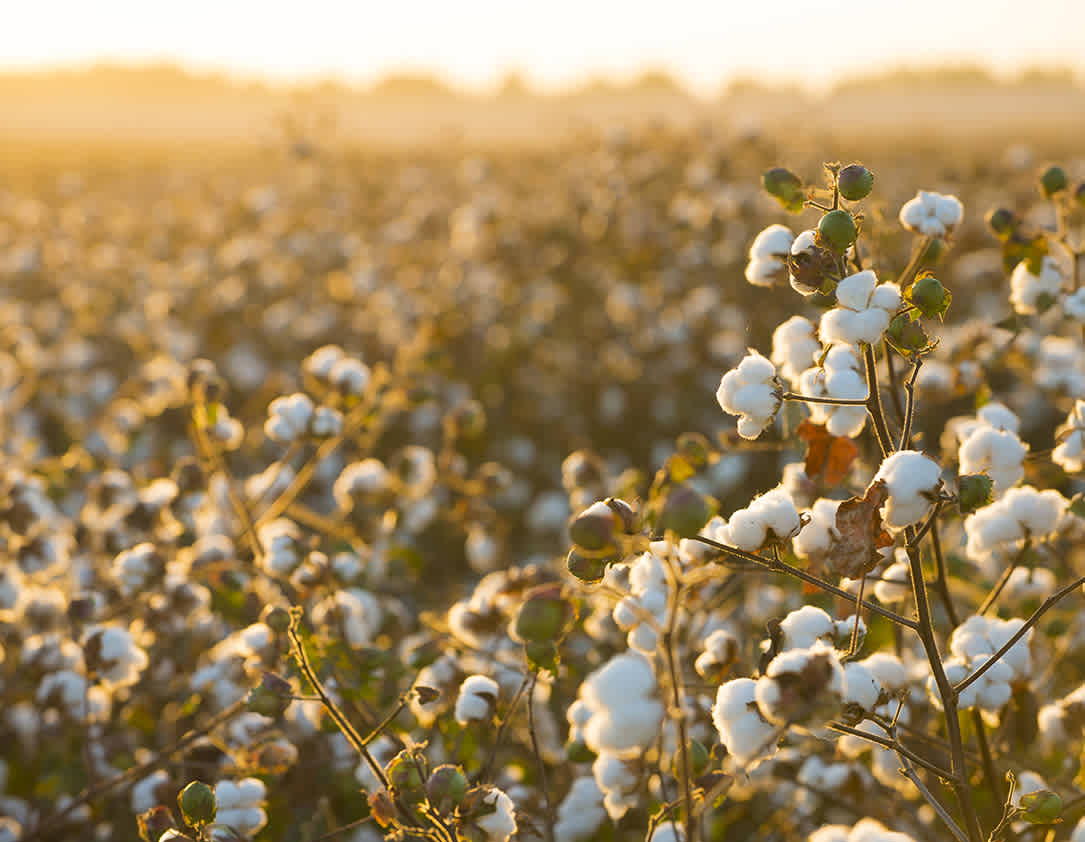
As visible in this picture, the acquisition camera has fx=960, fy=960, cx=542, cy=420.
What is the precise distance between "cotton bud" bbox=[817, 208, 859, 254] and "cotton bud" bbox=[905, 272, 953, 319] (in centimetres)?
12

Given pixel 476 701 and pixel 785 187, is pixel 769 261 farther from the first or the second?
pixel 476 701

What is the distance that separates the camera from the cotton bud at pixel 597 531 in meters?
1.09

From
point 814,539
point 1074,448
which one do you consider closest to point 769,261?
point 814,539

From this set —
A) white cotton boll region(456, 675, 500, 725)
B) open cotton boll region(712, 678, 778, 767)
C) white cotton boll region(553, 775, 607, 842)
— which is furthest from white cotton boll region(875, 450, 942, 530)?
white cotton boll region(553, 775, 607, 842)

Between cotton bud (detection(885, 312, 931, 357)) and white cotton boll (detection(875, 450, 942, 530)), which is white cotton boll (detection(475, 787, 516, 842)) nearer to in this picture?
white cotton boll (detection(875, 450, 942, 530))

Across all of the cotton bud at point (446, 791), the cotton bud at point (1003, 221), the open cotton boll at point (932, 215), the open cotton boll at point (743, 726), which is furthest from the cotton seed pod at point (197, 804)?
the cotton bud at point (1003, 221)

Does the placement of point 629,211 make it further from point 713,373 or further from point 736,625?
point 736,625

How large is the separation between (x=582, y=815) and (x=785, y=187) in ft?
4.05

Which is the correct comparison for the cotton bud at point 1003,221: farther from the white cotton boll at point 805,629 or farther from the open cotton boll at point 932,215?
the white cotton boll at point 805,629

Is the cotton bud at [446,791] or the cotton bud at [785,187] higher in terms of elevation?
the cotton bud at [785,187]

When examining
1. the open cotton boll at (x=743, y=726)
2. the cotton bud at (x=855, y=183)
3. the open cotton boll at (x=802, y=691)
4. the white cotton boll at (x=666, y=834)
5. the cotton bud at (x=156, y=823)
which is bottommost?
the white cotton boll at (x=666, y=834)

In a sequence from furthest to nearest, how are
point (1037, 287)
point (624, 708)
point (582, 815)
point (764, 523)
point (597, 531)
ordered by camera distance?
point (1037, 287), point (582, 815), point (764, 523), point (597, 531), point (624, 708)

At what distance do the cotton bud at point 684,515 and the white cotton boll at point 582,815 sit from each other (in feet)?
3.36

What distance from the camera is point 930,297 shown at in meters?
1.28
